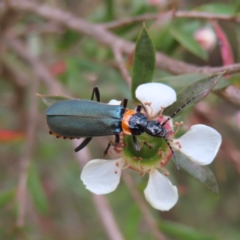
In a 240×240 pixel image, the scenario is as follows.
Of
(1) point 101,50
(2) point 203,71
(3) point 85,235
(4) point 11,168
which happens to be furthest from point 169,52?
(3) point 85,235

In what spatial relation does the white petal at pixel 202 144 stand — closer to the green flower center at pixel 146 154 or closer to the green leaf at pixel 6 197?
the green flower center at pixel 146 154

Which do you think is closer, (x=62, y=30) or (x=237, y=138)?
(x=62, y=30)

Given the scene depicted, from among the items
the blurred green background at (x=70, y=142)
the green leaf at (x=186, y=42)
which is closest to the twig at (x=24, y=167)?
the blurred green background at (x=70, y=142)

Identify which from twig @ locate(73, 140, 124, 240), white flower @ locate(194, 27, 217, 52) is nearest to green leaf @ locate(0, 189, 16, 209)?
twig @ locate(73, 140, 124, 240)

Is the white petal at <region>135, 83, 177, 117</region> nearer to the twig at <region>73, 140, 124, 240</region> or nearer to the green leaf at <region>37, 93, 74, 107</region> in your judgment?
the green leaf at <region>37, 93, 74, 107</region>

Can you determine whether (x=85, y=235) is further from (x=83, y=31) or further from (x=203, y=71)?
(x=203, y=71)

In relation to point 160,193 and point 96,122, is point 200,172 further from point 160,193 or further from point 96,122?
point 96,122
